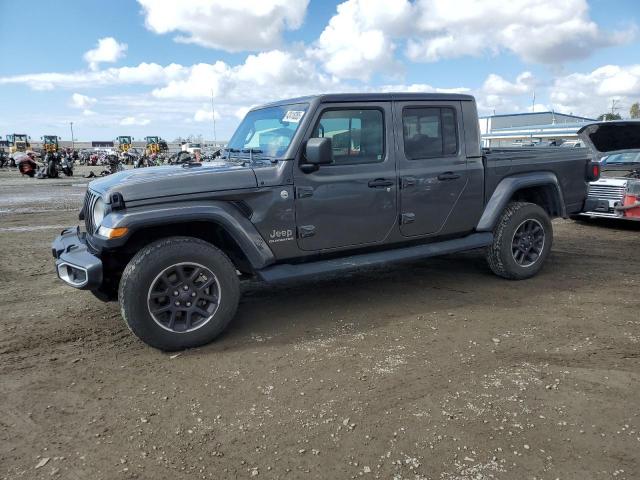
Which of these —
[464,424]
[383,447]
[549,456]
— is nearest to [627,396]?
[549,456]

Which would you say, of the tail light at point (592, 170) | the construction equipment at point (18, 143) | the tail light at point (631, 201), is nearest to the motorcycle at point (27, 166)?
the construction equipment at point (18, 143)

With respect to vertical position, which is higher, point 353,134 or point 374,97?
point 374,97

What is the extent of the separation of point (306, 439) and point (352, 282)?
2.94 meters

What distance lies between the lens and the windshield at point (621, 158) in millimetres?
8977

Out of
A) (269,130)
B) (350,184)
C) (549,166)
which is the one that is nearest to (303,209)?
(350,184)

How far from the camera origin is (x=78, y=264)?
3.64 meters

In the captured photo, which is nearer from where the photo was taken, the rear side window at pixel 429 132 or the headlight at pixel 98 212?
the headlight at pixel 98 212

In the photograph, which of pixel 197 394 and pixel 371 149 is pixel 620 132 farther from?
pixel 197 394

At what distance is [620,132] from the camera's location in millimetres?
9523

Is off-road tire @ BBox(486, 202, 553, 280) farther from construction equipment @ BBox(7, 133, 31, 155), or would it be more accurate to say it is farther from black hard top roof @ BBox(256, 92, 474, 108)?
construction equipment @ BBox(7, 133, 31, 155)

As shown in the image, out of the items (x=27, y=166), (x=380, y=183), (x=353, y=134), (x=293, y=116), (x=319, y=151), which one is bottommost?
(x=380, y=183)

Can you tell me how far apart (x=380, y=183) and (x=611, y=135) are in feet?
24.7

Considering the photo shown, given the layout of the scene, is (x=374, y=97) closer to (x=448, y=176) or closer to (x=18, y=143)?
(x=448, y=176)

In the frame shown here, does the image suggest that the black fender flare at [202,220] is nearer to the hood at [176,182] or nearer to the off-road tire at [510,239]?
the hood at [176,182]
